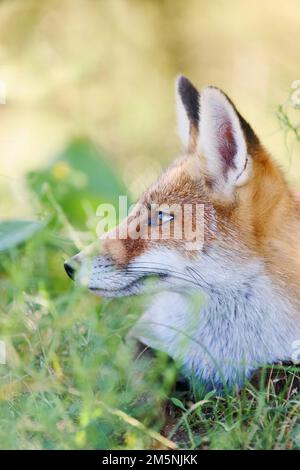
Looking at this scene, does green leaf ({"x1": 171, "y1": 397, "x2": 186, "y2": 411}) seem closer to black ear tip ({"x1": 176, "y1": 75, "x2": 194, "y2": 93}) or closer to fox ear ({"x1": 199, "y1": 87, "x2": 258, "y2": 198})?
fox ear ({"x1": 199, "y1": 87, "x2": 258, "y2": 198})

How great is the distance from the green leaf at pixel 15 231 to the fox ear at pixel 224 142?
135 cm

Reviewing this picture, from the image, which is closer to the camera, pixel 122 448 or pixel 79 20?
pixel 122 448

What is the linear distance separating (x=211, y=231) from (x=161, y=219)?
0.99 feet

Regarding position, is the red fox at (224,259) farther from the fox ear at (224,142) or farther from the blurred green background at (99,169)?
the blurred green background at (99,169)

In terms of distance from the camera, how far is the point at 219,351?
165 inches

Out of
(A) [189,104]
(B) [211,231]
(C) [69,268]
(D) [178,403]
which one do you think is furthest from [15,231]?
(D) [178,403]

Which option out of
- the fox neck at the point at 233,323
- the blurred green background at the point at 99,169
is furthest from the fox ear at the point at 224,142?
the blurred green background at the point at 99,169

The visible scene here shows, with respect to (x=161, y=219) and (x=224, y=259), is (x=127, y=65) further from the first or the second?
(x=224, y=259)

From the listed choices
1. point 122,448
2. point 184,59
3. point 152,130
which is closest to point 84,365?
point 122,448

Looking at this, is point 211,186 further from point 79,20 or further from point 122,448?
point 79,20

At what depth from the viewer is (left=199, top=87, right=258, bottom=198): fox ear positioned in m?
3.94

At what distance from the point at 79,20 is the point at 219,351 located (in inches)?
279

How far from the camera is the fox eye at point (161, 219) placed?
4.21 m

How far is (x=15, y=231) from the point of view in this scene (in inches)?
196
